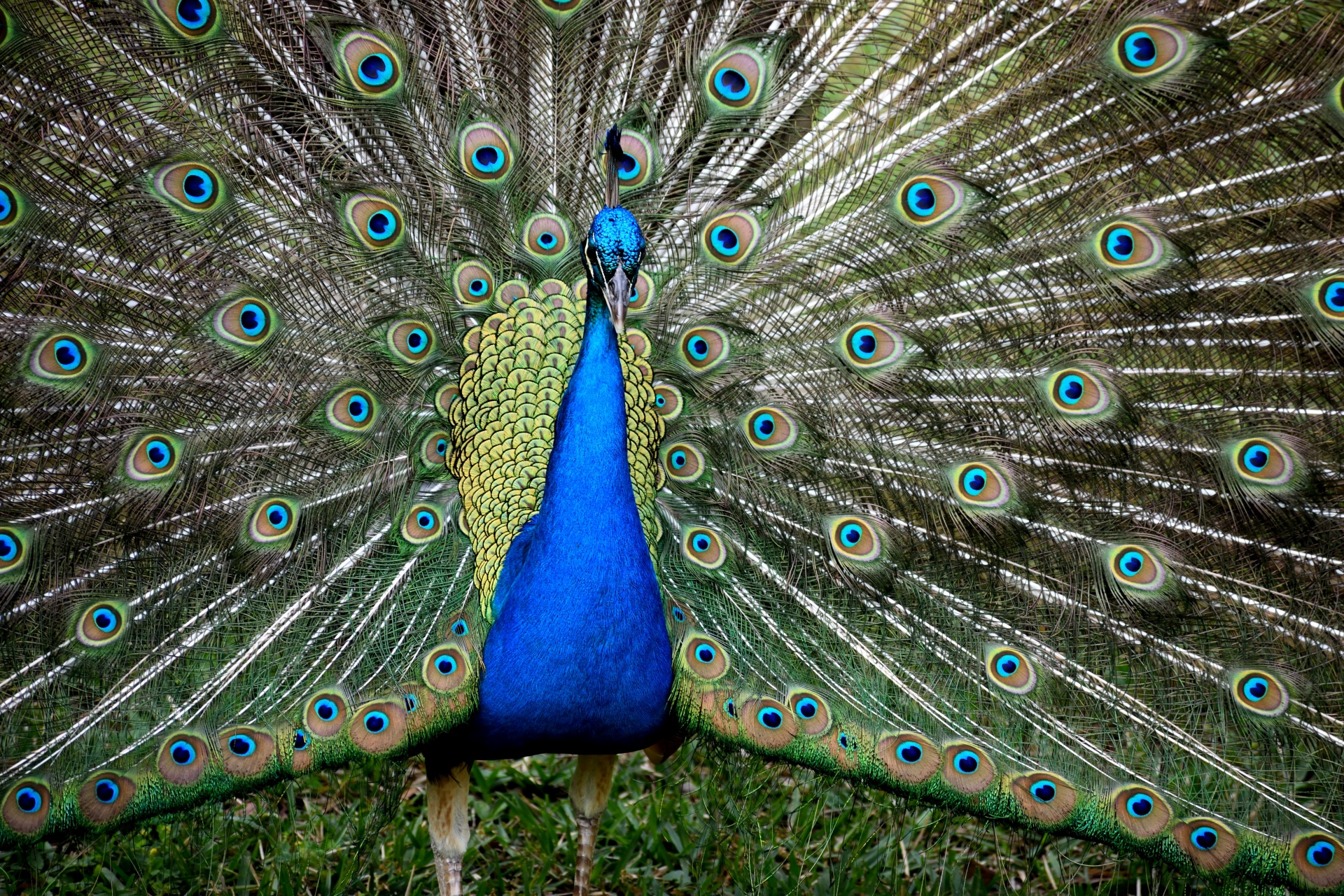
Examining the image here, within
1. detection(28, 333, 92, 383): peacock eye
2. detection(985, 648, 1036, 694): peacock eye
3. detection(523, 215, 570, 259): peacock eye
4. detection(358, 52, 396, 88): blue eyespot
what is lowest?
detection(985, 648, 1036, 694): peacock eye

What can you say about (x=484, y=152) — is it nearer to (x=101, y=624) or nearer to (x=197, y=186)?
(x=197, y=186)

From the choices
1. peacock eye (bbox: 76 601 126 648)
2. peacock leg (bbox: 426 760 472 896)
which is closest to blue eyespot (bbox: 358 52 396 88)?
peacock eye (bbox: 76 601 126 648)

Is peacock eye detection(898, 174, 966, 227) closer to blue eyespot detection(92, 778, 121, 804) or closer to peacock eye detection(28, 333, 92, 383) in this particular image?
peacock eye detection(28, 333, 92, 383)

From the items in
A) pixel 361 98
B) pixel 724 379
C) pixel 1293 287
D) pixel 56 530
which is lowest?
pixel 56 530

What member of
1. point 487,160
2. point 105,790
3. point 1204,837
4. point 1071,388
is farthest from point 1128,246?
point 105,790

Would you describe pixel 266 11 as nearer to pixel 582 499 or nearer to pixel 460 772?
pixel 582 499

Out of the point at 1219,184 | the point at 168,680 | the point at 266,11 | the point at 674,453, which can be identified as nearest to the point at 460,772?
the point at 168,680
